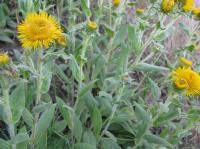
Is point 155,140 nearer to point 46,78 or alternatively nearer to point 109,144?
point 109,144

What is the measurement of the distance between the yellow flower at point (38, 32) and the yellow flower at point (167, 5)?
0.82 meters

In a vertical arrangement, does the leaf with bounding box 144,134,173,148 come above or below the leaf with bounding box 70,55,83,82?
below

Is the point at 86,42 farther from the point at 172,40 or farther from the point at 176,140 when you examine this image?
the point at 172,40

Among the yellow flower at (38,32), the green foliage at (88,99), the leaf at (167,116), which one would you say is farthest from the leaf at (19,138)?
the leaf at (167,116)

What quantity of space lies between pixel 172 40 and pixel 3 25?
1.99m

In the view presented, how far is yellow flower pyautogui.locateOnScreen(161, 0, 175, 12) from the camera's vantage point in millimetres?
2275

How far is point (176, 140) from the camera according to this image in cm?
264

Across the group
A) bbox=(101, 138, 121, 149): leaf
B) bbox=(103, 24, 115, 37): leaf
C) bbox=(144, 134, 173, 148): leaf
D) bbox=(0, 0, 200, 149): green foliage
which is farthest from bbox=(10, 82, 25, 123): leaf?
bbox=(103, 24, 115, 37): leaf

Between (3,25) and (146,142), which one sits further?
(3,25)

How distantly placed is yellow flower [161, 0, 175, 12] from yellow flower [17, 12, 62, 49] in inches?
32.4

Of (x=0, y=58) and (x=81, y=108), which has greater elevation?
(x=0, y=58)

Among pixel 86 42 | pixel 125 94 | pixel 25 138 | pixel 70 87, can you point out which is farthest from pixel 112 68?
pixel 25 138

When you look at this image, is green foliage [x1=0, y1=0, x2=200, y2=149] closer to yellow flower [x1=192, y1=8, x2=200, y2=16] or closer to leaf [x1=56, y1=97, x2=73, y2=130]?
leaf [x1=56, y1=97, x2=73, y2=130]

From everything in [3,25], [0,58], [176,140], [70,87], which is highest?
[0,58]
